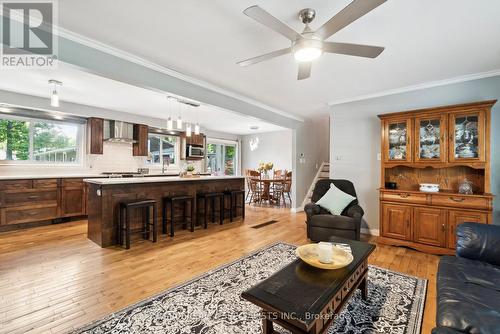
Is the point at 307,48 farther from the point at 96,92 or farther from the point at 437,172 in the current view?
the point at 96,92

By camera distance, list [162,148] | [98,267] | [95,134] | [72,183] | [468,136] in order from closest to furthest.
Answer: [98,267] < [468,136] < [72,183] < [95,134] < [162,148]

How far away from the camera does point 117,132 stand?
553cm

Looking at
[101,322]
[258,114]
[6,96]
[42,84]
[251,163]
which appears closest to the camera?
[101,322]

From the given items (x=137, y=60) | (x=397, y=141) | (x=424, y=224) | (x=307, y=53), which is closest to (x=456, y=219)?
(x=424, y=224)

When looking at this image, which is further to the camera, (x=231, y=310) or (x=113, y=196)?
(x=113, y=196)

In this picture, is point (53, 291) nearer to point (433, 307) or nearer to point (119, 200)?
point (119, 200)

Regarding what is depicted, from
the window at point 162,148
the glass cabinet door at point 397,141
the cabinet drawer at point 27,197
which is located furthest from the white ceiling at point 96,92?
the glass cabinet door at point 397,141

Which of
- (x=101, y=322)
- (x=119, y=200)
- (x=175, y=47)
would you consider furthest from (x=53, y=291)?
(x=175, y=47)

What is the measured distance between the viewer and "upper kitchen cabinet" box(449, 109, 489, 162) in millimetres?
2918

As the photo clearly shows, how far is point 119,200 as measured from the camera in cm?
344

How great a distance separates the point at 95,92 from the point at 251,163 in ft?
19.9

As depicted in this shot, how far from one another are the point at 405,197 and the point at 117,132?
613cm

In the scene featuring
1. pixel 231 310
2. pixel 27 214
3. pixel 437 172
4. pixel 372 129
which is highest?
pixel 372 129

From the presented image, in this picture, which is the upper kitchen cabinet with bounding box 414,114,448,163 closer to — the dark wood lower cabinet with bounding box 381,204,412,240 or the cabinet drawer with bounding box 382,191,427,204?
the cabinet drawer with bounding box 382,191,427,204
